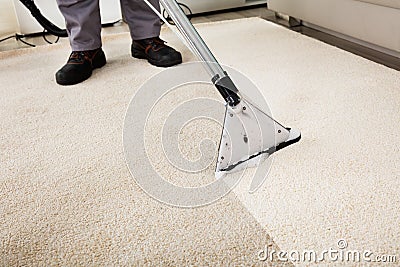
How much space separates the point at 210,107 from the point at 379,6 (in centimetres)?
69

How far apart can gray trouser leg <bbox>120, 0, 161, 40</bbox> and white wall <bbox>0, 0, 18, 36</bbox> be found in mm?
739

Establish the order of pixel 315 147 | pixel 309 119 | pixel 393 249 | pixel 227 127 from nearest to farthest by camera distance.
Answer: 1. pixel 393 249
2. pixel 227 127
3. pixel 315 147
4. pixel 309 119

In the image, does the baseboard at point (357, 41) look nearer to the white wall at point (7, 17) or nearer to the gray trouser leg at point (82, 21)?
the gray trouser leg at point (82, 21)

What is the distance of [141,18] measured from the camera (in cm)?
173

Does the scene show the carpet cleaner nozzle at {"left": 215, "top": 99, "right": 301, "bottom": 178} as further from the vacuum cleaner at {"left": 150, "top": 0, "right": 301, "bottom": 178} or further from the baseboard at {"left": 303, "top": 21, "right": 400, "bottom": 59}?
the baseboard at {"left": 303, "top": 21, "right": 400, "bottom": 59}

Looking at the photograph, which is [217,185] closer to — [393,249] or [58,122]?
[393,249]

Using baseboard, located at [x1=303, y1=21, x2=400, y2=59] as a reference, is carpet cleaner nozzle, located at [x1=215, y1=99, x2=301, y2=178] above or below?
above

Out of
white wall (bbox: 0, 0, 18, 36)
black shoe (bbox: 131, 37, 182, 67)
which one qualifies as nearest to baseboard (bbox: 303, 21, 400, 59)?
black shoe (bbox: 131, 37, 182, 67)

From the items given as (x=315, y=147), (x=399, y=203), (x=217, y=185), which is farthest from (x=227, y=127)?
(x=399, y=203)

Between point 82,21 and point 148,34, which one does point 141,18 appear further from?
point 82,21

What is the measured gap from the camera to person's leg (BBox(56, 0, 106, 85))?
159 cm

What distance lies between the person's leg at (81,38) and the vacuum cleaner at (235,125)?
0.69 m

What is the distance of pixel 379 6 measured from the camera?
1.56m

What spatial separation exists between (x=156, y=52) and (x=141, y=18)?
0.14 m
